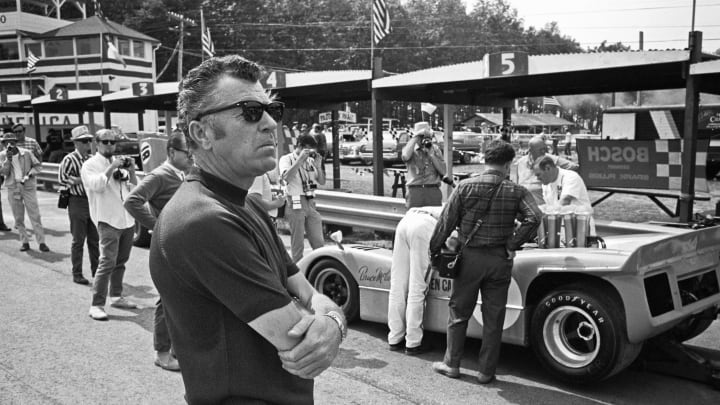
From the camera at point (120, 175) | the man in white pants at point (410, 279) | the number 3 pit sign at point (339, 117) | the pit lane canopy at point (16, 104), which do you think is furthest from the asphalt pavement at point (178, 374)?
the pit lane canopy at point (16, 104)

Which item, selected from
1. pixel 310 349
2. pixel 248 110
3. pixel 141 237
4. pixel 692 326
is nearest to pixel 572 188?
pixel 692 326

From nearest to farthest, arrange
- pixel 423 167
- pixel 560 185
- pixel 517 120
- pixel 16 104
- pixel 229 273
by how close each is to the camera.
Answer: pixel 229 273 < pixel 560 185 < pixel 423 167 < pixel 16 104 < pixel 517 120

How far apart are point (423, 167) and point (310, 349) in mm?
6732

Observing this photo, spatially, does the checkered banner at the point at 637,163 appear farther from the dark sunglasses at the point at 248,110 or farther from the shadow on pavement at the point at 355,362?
the dark sunglasses at the point at 248,110

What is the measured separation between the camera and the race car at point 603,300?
4.21 metres

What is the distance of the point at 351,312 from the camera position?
5844mm

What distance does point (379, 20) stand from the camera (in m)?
12.4

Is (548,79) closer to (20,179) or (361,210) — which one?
(361,210)

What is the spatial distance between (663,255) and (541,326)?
1000 mm

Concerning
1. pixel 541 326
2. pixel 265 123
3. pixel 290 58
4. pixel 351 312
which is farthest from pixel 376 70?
pixel 290 58

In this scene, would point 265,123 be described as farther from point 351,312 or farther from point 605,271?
point 351,312

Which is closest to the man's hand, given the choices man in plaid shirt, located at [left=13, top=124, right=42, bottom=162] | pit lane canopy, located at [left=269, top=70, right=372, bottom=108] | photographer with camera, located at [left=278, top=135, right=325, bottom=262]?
photographer with camera, located at [left=278, top=135, right=325, bottom=262]

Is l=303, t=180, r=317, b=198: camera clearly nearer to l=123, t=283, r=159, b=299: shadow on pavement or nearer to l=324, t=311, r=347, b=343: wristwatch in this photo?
l=123, t=283, r=159, b=299: shadow on pavement

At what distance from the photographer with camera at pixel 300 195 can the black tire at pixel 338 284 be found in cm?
152
